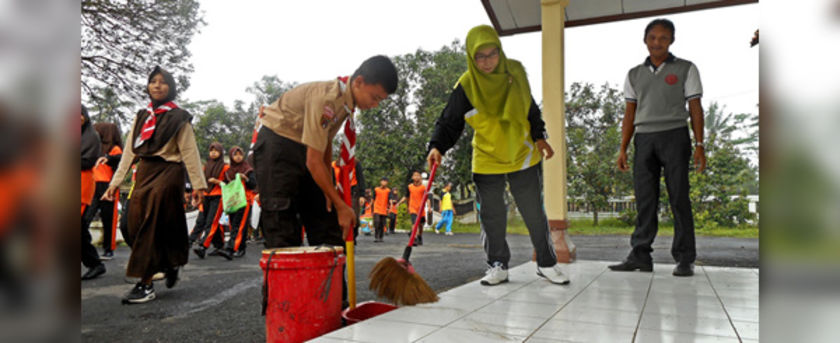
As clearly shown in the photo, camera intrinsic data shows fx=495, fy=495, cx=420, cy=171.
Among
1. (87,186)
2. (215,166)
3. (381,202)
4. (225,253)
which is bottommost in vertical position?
(225,253)

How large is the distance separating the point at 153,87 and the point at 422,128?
19.6 m

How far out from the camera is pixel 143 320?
299 centimetres

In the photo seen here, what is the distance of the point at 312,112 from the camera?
2539 mm

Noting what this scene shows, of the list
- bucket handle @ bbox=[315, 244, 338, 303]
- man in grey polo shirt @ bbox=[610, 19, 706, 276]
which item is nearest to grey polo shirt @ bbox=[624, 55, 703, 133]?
man in grey polo shirt @ bbox=[610, 19, 706, 276]

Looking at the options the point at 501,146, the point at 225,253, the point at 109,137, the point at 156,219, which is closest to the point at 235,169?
the point at 225,253

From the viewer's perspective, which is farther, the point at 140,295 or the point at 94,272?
the point at 94,272

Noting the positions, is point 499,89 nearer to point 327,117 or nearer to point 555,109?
point 327,117

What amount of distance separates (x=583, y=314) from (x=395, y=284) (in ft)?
3.39

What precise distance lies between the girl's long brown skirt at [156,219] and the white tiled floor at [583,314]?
77.6 inches

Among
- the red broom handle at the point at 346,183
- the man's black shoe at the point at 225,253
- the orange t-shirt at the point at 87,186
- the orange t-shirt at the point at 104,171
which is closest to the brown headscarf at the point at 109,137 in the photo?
the orange t-shirt at the point at 104,171

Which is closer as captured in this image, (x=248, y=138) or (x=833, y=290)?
(x=833, y=290)

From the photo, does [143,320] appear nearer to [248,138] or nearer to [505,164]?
[505,164]

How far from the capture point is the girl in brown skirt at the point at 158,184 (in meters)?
3.52

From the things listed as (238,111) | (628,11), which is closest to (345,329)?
(628,11)
